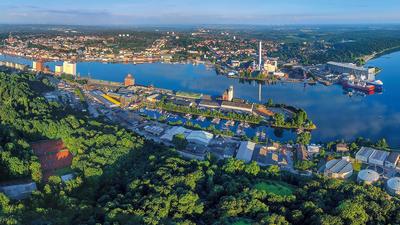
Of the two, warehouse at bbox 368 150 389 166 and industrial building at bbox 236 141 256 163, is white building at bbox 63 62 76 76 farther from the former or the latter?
warehouse at bbox 368 150 389 166

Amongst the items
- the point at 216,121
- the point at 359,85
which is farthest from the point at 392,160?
the point at 359,85

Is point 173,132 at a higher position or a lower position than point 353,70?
lower

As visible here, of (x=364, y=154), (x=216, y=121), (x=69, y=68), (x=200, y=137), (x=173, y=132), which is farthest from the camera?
(x=69, y=68)

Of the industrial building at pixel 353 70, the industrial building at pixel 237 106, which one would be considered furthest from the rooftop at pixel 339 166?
the industrial building at pixel 353 70

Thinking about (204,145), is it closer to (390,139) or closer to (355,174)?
(355,174)

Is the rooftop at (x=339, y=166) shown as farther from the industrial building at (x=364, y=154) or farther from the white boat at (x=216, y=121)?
the white boat at (x=216, y=121)

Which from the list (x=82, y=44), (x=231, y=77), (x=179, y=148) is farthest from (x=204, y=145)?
(x=82, y=44)

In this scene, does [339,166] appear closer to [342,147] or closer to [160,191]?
[342,147]

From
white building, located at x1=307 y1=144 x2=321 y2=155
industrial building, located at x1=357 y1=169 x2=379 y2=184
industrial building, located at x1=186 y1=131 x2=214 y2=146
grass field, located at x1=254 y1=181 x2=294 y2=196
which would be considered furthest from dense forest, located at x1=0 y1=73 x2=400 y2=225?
white building, located at x1=307 y1=144 x2=321 y2=155
